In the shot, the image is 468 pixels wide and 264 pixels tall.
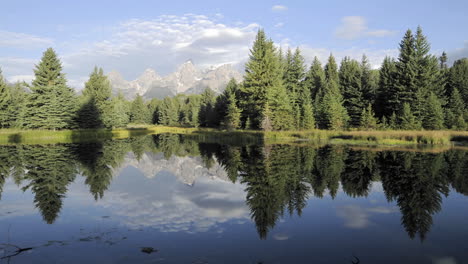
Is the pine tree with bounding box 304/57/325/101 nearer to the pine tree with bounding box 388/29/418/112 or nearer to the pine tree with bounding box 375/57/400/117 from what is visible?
the pine tree with bounding box 375/57/400/117

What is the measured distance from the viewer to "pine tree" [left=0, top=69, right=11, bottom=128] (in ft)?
168

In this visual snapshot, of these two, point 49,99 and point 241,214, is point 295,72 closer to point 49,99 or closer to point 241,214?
point 49,99

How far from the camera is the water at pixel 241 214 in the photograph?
6.75 metres

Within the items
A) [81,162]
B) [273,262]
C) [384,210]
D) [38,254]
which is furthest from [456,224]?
[81,162]

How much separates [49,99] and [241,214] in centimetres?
4918

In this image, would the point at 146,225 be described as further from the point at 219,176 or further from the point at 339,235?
the point at 219,176

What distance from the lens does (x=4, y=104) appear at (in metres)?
52.1

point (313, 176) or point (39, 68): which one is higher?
point (39, 68)

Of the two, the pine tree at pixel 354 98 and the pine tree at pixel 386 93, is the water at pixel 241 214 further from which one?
the pine tree at pixel 354 98

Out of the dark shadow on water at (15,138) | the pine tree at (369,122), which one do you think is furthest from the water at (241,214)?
the pine tree at (369,122)

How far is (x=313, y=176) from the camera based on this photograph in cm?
1563

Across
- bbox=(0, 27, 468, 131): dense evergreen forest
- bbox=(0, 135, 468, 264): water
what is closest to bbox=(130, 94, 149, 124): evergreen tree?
bbox=(0, 27, 468, 131): dense evergreen forest

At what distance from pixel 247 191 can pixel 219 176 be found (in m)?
4.59

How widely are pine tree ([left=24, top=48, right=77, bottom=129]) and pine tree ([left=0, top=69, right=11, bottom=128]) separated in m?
5.21
